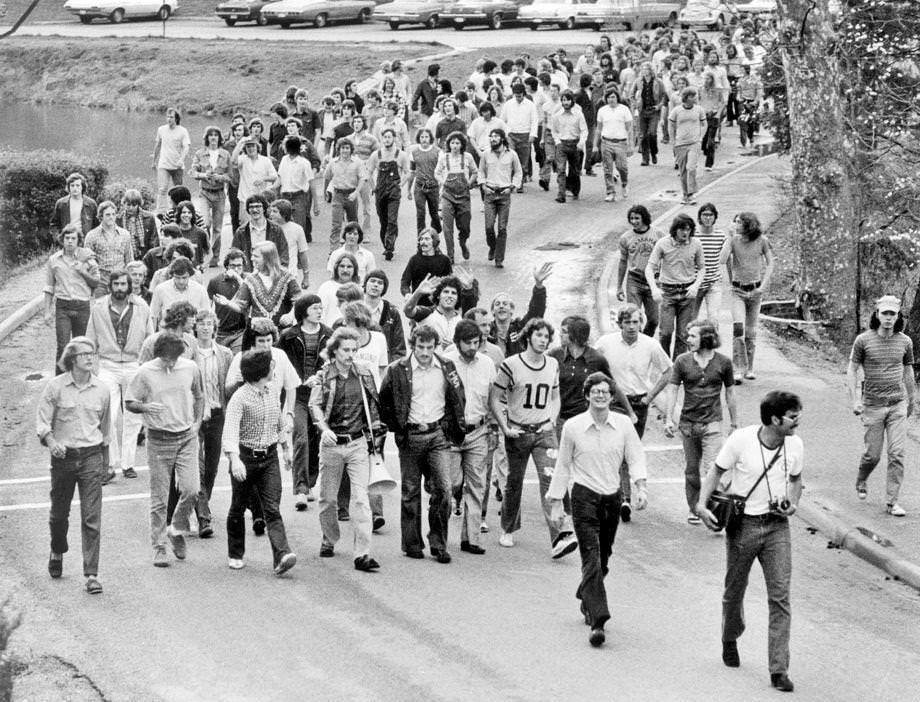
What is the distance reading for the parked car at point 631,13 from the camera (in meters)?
51.1

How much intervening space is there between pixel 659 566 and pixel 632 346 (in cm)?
191

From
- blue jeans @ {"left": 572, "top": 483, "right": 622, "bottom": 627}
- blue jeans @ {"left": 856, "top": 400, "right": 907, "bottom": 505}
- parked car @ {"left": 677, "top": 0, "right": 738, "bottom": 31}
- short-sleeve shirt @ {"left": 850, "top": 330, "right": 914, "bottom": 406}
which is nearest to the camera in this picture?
blue jeans @ {"left": 572, "top": 483, "right": 622, "bottom": 627}

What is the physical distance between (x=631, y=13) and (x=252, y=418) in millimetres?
41983

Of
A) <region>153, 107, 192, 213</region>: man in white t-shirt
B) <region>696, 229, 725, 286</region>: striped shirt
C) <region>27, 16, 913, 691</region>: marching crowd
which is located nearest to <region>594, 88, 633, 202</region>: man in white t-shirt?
<region>153, 107, 192, 213</region>: man in white t-shirt

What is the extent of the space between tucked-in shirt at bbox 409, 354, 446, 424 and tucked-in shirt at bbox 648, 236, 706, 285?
4.96 m

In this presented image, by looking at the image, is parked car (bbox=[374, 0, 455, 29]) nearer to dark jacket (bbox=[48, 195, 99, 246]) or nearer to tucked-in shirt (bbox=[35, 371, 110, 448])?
dark jacket (bbox=[48, 195, 99, 246])

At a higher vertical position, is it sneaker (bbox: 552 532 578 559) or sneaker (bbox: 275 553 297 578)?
sneaker (bbox: 275 553 297 578)

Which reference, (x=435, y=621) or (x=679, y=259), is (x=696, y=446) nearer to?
(x=435, y=621)

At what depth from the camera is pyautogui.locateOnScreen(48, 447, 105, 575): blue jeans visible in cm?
1109

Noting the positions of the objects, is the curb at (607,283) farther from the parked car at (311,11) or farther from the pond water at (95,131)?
the parked car at (311,11)

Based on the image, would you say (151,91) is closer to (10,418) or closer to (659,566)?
(10,418)

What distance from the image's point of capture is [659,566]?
39.2 feet

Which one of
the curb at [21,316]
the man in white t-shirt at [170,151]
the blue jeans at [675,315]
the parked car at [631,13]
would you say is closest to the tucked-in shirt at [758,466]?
the blue jeans at [675,315]

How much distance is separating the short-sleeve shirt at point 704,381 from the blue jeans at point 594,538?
7.78ft
